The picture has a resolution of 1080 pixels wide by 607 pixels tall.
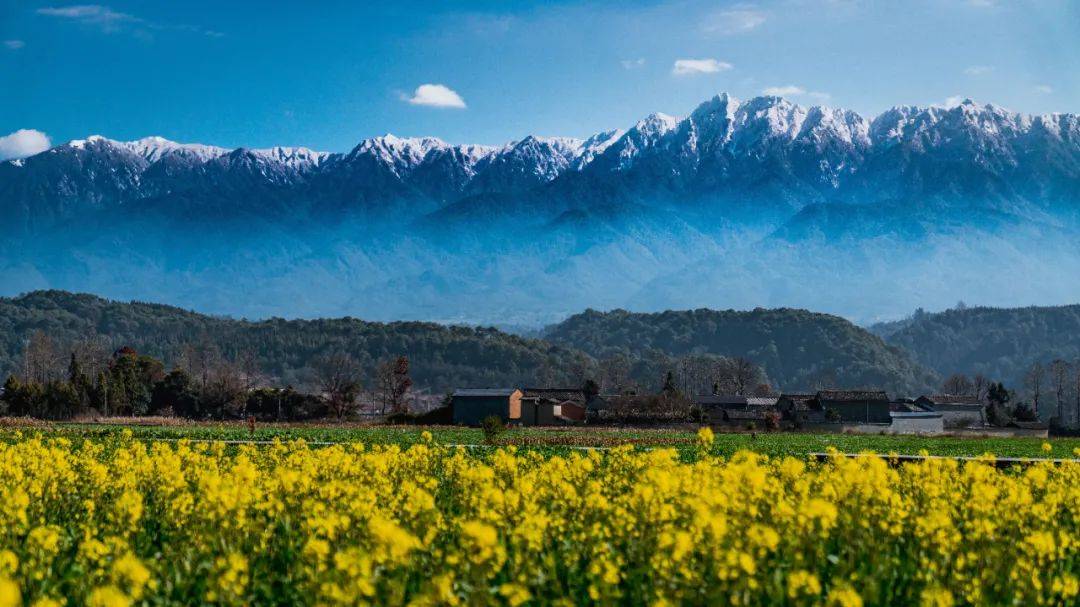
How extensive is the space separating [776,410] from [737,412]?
12.0ft

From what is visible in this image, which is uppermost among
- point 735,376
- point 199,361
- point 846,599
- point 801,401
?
point 199,361

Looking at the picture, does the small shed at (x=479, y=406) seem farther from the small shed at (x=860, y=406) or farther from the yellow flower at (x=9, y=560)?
the yellow flower at (x=9, y=560)

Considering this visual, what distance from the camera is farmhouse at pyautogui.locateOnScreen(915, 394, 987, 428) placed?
10681cm

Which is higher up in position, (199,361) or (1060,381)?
(199,361)

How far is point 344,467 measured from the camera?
1709cm

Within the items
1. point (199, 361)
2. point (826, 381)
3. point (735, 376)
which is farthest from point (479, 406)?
point (826, 381)

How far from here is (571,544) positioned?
38.4ft

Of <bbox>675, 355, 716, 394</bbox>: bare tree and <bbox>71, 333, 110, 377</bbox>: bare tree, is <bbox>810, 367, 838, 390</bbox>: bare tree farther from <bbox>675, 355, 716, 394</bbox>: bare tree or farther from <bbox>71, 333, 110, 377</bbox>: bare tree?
<bbox>71, 333, 110, 377</bbox>: bare tree

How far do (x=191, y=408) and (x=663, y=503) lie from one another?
8931 cm

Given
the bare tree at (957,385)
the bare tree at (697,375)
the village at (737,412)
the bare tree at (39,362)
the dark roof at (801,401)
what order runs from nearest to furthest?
the village at (737,412) → the dark roof at (801,401) → the bare tree at (39,362) → the bare tree at (957,385) → the bare tree at (697,375)

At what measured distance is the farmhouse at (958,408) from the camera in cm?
10681

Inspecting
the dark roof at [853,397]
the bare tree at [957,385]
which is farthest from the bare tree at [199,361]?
the bare tree at [957,385]

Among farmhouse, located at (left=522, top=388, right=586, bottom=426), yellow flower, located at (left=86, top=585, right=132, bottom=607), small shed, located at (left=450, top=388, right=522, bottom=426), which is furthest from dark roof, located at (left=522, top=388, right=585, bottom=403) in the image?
yellow flower, located at (left=86, top=585, right=132, bottom=607)

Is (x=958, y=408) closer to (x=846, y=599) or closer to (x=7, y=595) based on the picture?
(x=846, y=599)
